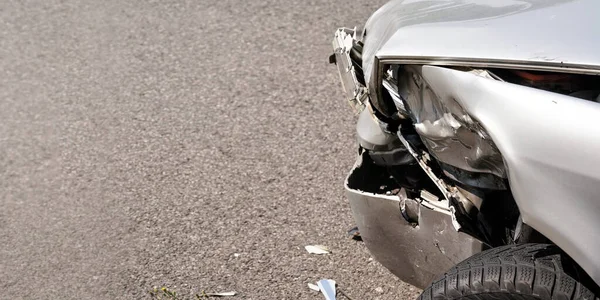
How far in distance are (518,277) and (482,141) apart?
0.39 metres

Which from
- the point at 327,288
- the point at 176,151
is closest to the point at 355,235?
the point at 327,288

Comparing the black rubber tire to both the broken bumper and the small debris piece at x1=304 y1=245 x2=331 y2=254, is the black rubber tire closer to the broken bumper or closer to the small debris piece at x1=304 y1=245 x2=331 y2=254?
the broken bumper

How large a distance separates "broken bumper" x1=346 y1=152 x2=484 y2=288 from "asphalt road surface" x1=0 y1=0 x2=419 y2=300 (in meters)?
0.32

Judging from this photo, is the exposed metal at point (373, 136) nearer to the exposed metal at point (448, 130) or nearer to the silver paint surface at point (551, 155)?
the exposed metal at point (448, 130)

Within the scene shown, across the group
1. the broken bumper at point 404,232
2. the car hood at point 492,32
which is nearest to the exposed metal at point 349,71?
the car hood at point 492,32

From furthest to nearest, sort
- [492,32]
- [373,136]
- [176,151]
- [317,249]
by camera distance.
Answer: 1. [176,151]
2. [317,249]
3. [373,136]
4. [492,32]

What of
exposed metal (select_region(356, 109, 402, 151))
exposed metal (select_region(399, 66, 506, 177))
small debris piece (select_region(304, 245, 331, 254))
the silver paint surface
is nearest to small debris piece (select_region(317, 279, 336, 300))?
small debris piece (select_region(304, 245, 331, 254))

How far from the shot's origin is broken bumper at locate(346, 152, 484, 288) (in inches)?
119

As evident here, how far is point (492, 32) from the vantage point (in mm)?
2555

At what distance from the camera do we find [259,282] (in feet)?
12.3

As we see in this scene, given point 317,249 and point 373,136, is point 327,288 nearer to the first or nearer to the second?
point 317,249

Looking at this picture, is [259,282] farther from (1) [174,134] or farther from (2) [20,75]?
(2) [20,75]

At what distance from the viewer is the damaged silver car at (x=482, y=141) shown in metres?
2.17

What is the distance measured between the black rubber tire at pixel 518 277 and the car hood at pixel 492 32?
0.53 metres
